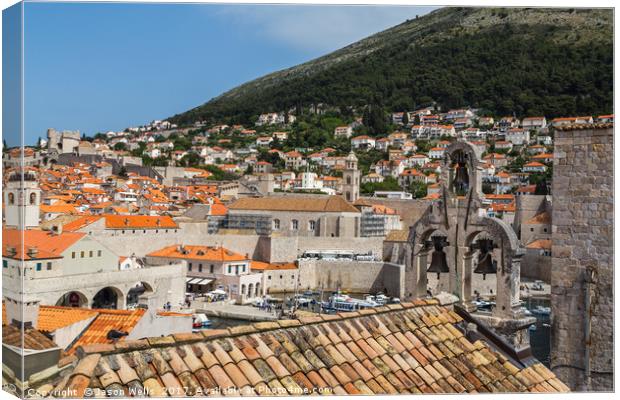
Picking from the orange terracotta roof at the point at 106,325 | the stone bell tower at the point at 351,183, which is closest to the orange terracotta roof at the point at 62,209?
the stone bell tower at the point at 351,183

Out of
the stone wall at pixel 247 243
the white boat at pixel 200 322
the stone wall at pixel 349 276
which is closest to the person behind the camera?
the white boat at pixel 200 322

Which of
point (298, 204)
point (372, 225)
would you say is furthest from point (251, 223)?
point (372, 225)

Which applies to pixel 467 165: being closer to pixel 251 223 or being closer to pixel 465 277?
pixel 465 277

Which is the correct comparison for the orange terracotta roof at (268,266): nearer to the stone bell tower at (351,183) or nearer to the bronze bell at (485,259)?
the stone bell tower at (351,183)

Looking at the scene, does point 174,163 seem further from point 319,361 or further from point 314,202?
point 319,361

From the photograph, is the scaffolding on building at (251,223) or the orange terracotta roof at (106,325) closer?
the orange terracotta roof at (106,325)

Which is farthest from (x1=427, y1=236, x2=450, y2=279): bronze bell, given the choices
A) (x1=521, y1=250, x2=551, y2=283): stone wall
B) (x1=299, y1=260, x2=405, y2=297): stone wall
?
(x1=521, y1=250, x2=551, y2=283): stone wall
